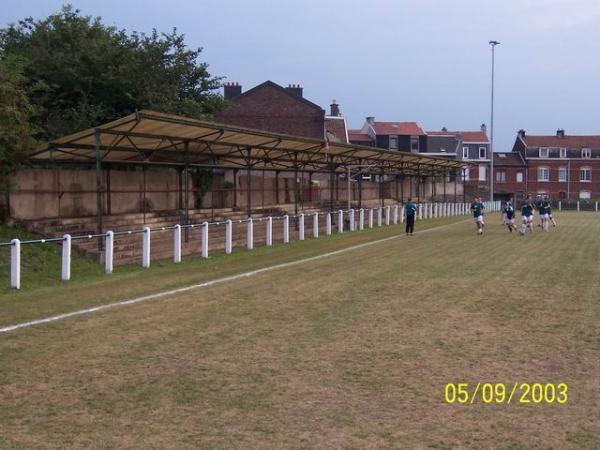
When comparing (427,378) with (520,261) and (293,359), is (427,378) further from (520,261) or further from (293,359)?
(520,261)

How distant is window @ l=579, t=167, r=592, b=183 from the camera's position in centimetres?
8894

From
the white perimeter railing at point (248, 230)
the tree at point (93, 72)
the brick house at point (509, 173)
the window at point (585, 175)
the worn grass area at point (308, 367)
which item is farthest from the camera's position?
the brick house at point (509, 173)

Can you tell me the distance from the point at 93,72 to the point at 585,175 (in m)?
74.5

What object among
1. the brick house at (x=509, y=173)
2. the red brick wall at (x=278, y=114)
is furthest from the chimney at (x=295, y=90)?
the brick house at (x=509, y=173)

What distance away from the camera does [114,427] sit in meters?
5.27

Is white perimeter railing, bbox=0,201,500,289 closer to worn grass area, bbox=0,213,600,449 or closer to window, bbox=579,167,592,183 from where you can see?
worn grass area, bbox=0,213,600,449

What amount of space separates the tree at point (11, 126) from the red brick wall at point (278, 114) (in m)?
42.1

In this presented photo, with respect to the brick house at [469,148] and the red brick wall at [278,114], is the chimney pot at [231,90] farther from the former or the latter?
the brick house at [469,148]

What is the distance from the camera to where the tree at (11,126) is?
672 inches

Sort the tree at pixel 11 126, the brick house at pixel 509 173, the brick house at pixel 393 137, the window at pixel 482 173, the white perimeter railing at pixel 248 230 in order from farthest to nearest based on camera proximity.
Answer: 1. the window at pixel 482 173
2. the brick house at pixel 509 173
3. the brick house at pixel 393 137
4. the tree at pixel 11 126
5. the white perimeter railing at pixel 248 230

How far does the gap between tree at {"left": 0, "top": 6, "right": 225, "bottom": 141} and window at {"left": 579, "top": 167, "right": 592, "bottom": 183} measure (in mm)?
69322

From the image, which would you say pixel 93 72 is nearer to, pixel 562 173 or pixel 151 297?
pixel 151 297

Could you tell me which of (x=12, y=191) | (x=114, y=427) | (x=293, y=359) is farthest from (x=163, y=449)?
(x=12, y=191)

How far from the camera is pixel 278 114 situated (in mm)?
61781
